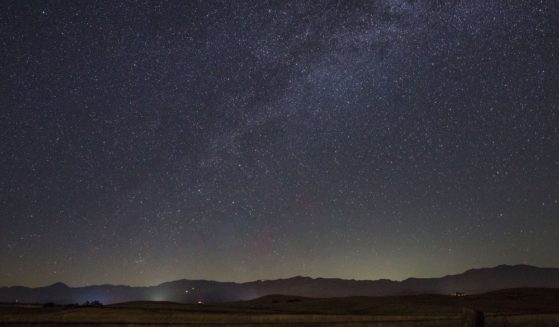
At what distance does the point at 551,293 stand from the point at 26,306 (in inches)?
1020

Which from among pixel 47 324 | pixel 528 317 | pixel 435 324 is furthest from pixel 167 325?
pixel 528 317

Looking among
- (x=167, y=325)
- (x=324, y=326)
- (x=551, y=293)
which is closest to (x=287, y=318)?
(x=324, y=326)

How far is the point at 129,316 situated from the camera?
11.4 m

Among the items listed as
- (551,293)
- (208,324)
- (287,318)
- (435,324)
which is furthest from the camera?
(551,293)

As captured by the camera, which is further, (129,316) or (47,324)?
(129,316)

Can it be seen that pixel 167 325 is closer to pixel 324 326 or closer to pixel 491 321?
pixel 324 326

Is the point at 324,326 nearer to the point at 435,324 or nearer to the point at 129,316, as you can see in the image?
the point at 435,324

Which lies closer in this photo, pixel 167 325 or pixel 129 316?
pixel 167 325

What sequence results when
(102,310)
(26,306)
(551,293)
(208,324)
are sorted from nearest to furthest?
(208,324), (102,310), (26,306), (551,293)

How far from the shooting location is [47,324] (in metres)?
8.62

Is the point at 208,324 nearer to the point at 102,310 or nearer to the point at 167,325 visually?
the point at 167,325

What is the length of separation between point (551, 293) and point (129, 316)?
78.6 ft

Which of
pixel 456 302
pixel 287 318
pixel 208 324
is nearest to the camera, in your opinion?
pixel 208 324

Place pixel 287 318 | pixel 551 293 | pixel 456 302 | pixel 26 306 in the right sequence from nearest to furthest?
pixel 287 318, pixel 26 306, pixel 456 302, pixel 551 293
